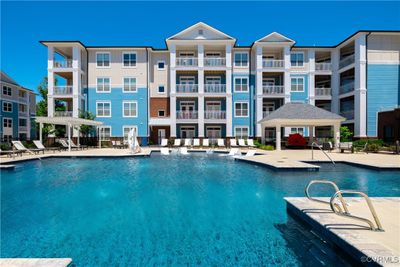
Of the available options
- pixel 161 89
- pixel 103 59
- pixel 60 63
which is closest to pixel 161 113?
pixel 161 89

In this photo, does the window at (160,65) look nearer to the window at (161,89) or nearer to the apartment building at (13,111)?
the window at (161,89)

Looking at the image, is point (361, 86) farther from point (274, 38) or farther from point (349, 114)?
point (274, 38)

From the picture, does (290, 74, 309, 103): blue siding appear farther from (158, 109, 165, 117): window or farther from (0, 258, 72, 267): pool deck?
(0, 258, 72, 267): pool deck

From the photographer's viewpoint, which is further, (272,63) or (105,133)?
(105,133)

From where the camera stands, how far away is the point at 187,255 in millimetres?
3961

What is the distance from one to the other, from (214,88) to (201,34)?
6.88m

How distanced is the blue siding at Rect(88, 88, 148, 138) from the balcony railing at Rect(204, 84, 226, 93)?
7895 millimetres

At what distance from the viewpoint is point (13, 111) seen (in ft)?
125


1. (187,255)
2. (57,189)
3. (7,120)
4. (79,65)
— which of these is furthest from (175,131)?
(7,120)

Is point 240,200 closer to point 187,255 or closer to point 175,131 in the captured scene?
point 187,255

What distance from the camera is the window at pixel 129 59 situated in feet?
94.0

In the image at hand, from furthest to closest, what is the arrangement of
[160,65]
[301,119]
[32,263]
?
[160,65] → [301,119] → [32,263]

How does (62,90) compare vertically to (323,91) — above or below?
below

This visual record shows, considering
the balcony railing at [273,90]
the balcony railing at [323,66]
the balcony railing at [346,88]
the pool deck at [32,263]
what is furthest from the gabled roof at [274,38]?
the pool deck at [32,263]
